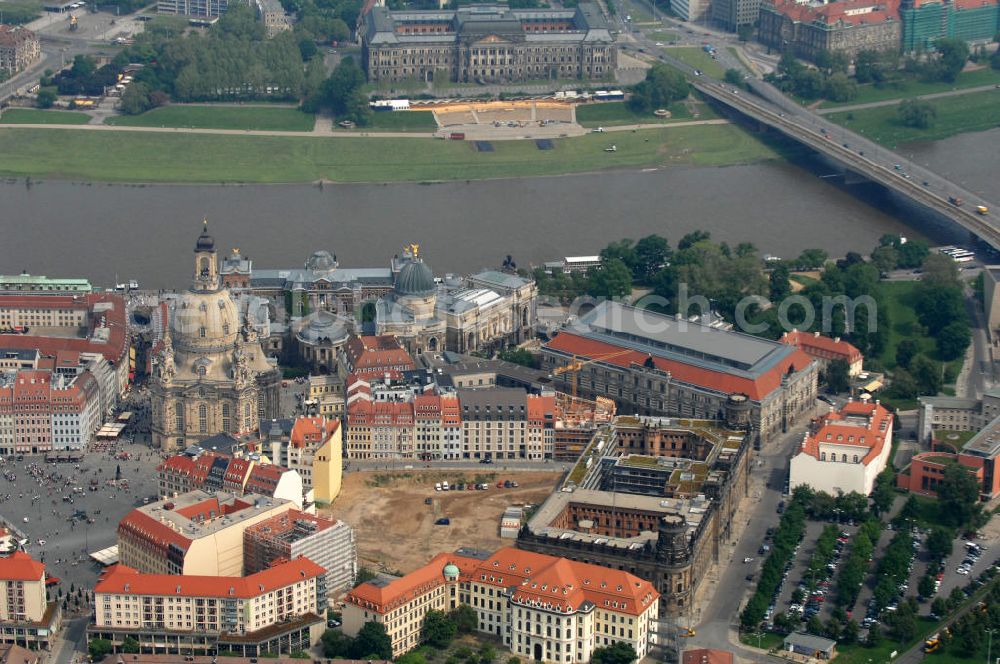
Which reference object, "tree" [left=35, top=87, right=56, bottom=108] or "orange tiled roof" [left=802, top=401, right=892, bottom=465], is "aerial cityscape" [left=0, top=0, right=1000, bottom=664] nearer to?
"orange tiled roof" [left=802, top=401, right=892, bottom=465]

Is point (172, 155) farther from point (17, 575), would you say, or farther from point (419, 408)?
point (17, 575)

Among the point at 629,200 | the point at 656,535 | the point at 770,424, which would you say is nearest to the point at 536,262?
the point at 629,200

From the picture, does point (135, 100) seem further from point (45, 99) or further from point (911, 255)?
point (911, 255)

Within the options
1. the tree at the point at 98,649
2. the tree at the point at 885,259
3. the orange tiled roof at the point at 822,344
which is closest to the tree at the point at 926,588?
the orange tiled roof at the point at 822,344

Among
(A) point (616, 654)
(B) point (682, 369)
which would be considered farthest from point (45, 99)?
(A) point (616, 654)

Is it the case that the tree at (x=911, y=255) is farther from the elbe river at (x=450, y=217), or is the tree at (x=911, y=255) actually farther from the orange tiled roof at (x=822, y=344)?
the orange tiled roof at (x=822, y=344)

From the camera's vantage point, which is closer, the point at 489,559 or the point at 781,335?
the point at 489,559

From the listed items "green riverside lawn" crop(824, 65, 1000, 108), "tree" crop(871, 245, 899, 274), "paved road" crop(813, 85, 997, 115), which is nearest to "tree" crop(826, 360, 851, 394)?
"tree" crop(871, 245, 899, 274)
